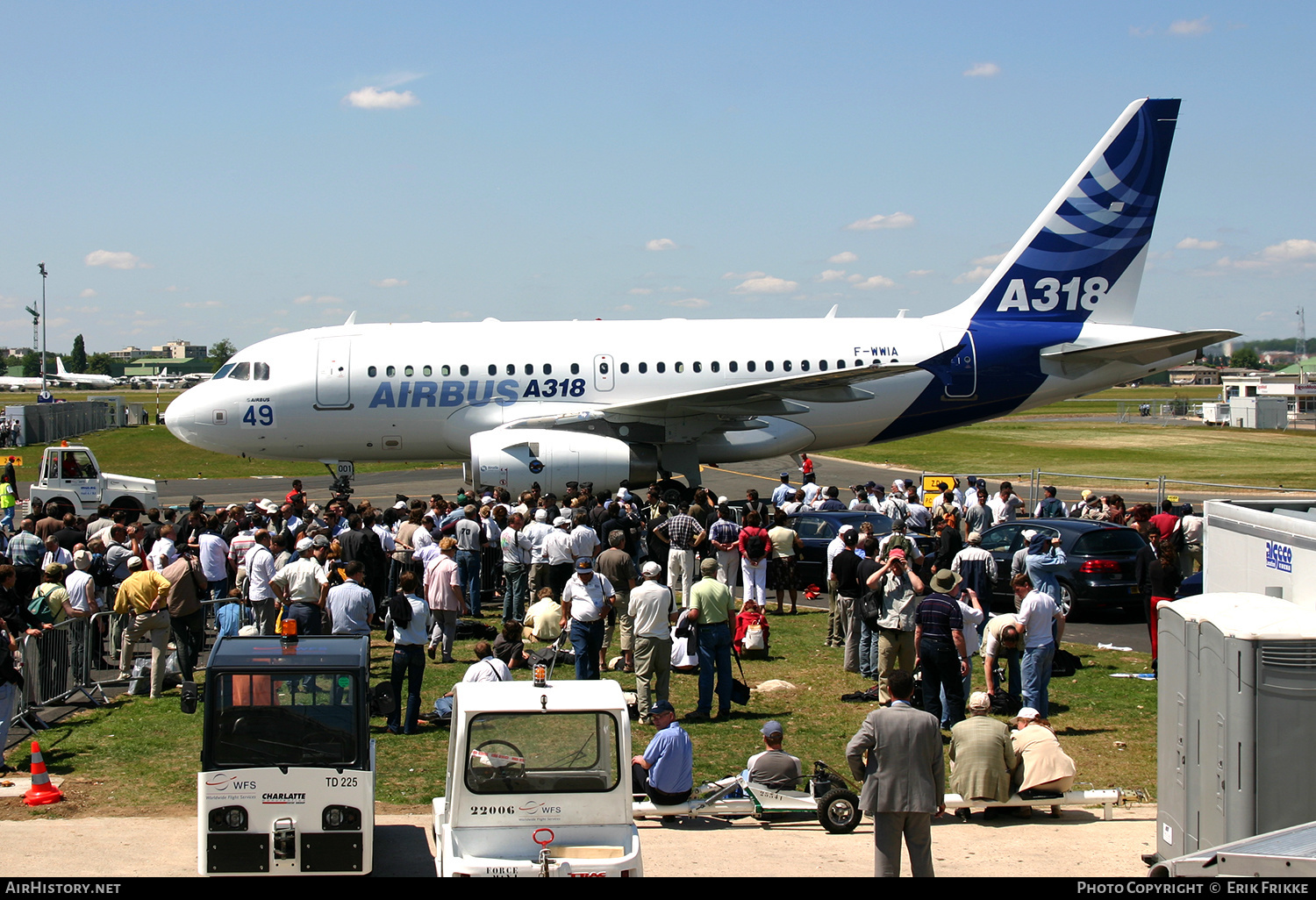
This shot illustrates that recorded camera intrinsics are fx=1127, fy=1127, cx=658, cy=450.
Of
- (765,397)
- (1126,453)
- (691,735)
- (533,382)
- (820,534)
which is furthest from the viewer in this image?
(1126,453)

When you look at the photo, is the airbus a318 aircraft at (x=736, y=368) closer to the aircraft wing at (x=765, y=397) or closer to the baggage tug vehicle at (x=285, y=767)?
the aircraft wing at (x=765, y=397)

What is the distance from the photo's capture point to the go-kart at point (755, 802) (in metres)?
9.05

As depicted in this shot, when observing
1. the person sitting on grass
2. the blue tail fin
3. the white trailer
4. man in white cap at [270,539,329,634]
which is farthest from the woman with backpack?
the blue tail fin

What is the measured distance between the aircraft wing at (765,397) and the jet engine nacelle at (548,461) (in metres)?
1.29

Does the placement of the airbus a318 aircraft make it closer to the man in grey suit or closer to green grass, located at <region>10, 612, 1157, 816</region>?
green grass, located at <region>10, 612, 1157, 816</region>

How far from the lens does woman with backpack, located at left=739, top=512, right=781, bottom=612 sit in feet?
52.0

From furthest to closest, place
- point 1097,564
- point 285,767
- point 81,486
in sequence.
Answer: point 81,486 < point 1097,564 < point 285,767

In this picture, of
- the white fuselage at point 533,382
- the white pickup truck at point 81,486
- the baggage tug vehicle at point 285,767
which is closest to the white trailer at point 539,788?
the baggage tug vehicle at point 285,767

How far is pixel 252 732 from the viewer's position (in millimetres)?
7391

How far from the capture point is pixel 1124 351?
26219mm

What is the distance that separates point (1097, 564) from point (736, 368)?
37.6 feet

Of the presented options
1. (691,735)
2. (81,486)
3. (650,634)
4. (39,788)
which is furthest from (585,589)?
(81,486)

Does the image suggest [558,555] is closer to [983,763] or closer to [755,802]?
[755,802]
